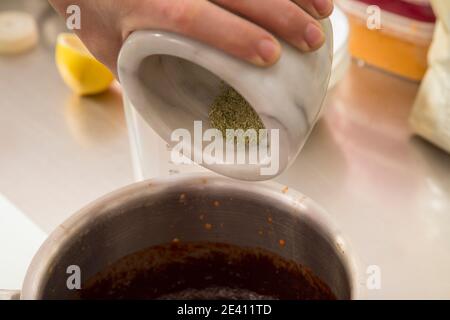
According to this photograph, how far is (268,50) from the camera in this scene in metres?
0.41

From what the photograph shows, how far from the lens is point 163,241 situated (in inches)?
22.4

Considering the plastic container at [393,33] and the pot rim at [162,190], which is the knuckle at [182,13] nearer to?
the pot rim at [162,190]

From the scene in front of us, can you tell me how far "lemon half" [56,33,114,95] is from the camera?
36.1 inches

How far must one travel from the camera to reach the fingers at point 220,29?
0.41m

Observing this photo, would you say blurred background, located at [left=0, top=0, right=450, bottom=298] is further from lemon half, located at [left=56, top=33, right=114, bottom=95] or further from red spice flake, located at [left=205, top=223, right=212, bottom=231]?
red spice flake, located at [left=205, top=223, right=212, bottom=231]

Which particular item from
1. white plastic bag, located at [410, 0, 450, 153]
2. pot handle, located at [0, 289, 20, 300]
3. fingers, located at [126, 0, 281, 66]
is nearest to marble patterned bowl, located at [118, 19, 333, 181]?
fingers, located at [126, 0, 281, 66]

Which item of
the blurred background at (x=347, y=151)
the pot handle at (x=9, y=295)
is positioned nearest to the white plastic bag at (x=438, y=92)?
the blurred background at (x=347, y=151)

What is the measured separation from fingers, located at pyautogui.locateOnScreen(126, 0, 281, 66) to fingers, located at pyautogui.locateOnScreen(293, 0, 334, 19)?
4 centimetres

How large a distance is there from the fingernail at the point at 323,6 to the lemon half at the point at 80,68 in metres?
0.51

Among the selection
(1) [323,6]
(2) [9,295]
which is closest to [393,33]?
(1) [323,6]

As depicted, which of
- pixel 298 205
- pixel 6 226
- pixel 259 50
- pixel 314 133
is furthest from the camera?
pixel 314 133

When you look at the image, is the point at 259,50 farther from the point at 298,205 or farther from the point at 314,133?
the point at 314,133
